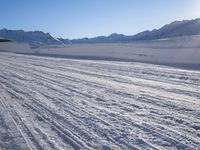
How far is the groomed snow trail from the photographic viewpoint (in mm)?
6363

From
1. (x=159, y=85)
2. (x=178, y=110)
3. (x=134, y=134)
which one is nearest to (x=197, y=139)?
(x=134, y=134)

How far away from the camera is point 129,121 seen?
7.68 metres

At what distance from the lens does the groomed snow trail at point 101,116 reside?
6363mm

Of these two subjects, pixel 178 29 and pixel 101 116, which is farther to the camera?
pixel 178 29

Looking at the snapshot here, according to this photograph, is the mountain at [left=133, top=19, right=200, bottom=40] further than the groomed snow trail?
Yes

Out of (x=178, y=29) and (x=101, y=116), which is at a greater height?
(x=178, y=29)

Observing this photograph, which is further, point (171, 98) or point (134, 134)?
point (171, 98)

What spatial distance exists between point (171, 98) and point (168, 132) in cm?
337

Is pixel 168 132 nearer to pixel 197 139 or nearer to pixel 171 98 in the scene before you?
pixel 197 139

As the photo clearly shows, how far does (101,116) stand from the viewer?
8242 mm

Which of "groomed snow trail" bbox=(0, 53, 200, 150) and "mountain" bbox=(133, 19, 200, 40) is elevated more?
"mountain" bbox=(133, 19, 200, 40)

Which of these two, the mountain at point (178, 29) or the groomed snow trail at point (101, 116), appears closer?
Result: the groomed snow trail at point (101, 116)

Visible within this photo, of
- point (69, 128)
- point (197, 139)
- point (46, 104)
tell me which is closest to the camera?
point (197, 139)

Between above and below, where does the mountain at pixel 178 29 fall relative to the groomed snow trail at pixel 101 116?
above
